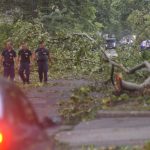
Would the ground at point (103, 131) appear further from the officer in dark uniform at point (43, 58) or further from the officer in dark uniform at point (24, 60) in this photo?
the officer in dark uniform at point (43, 58)

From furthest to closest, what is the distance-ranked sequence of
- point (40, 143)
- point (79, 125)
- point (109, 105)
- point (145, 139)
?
1. point (109, 105)
2. point (79, 125)
3. point (145, 139)
4. point (40, 143)

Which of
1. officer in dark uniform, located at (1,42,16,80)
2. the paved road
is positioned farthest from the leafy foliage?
officer in dark uniform, located at (1,42,16,80)

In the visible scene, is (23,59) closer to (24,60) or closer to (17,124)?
(24,60)

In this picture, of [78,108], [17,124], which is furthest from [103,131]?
[17,124]

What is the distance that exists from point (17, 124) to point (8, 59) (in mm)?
14385

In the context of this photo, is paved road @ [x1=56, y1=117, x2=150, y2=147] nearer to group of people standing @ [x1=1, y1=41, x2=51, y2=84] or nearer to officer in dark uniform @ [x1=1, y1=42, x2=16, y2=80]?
group of people standing @ [x1=1, y1=41, x2=51, y2=84]

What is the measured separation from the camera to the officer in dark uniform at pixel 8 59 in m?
19.1

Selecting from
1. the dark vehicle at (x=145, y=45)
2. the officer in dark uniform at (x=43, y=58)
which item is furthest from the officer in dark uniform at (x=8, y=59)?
the dark vehicle at (x=145, y=45)

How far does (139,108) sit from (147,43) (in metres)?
7.73

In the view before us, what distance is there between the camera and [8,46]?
19.1 metres

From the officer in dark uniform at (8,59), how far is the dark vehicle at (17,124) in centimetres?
1362

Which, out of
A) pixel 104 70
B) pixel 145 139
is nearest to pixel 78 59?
pixel 104 70

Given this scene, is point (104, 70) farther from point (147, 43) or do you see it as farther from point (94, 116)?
point (94, 116)

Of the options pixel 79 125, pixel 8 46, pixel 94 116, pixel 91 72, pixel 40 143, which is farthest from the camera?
pixel 91 72
